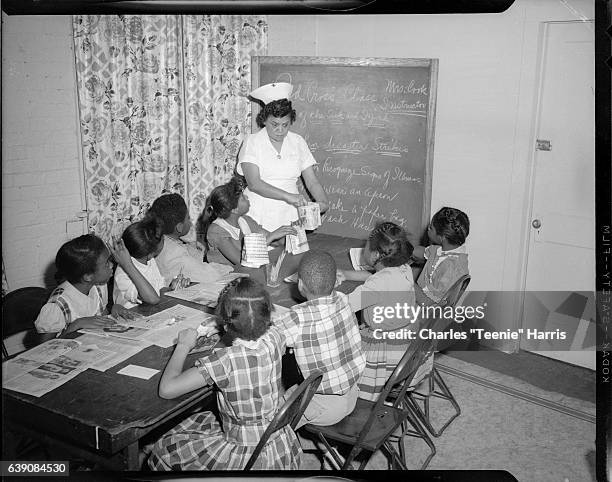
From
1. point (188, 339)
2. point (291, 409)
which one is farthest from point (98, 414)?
point (291, 409)

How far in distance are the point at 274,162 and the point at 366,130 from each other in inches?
26.7

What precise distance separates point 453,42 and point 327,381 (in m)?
2.44

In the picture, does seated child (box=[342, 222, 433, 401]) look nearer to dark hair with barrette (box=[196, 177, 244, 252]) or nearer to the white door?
dark hair with barrette (box=[196, 177, 244, 252])

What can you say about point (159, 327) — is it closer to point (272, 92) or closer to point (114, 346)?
point (114, 346)

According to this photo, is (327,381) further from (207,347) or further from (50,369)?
(50,369)

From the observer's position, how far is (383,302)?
2736mm

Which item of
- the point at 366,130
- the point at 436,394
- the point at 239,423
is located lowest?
the point at 436,394

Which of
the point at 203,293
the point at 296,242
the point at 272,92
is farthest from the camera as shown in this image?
the point at 272,92

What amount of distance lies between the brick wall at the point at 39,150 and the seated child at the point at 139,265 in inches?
23.6

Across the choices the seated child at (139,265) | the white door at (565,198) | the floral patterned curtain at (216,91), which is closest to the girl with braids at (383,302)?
the seated child at (139,265)

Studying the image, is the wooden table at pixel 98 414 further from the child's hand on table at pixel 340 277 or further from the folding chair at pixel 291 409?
the child's hand on table at pixel 340 277

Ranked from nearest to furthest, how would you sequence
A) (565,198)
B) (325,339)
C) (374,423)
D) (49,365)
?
(49,365)
(325,339)
(374,423)
(565,198)

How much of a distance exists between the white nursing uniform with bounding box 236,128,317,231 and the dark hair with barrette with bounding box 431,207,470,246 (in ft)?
2.91

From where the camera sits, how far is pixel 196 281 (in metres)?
3.08
